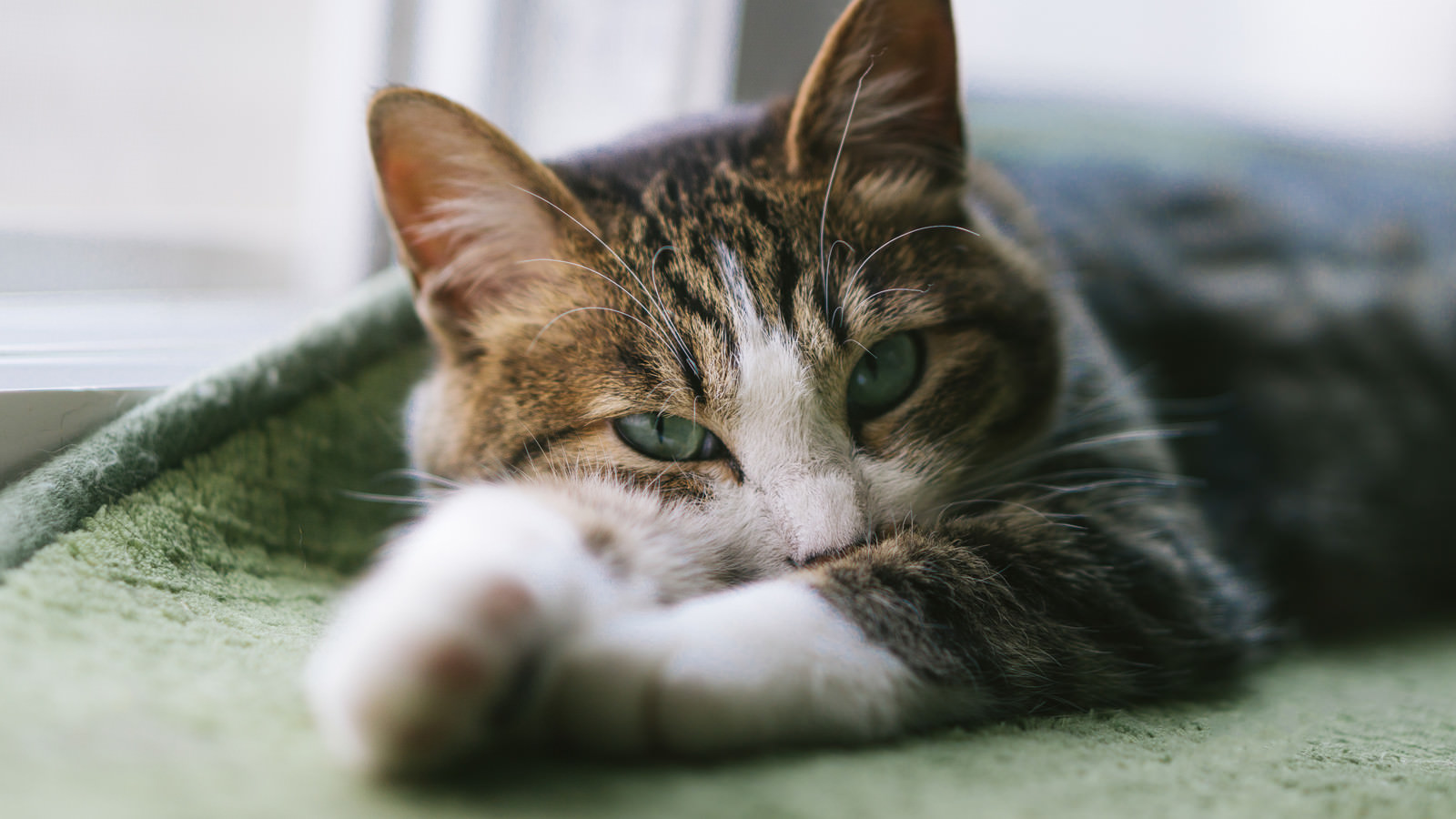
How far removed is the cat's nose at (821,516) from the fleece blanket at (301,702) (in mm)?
186

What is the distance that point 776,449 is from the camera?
81cm

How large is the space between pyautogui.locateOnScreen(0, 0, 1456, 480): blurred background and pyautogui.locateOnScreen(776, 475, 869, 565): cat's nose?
1.93 feet

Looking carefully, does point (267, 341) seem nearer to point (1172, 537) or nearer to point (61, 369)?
point (61, 369)

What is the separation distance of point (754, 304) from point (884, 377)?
0.15 meters

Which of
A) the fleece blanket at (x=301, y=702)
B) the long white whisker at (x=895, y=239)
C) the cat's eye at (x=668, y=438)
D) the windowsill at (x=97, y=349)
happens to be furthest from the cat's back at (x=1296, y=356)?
the windowsill at (x=97, y=349)

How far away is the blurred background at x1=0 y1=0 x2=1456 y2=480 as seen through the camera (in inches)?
44.1

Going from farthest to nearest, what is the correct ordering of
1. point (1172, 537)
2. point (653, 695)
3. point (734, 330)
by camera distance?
point (1172, 537), point (734, 330), point (653, 695)

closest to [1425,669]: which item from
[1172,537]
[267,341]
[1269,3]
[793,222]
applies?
[1172,537]

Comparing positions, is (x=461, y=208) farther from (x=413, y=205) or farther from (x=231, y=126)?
(x=231, y=126)

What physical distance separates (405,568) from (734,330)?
40cm

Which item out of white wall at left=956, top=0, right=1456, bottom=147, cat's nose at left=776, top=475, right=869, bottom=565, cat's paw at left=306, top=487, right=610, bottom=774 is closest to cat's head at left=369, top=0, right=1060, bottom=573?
cat's nose at left=776, top=475, right=869, bottom=565

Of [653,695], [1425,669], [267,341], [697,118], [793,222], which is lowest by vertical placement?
[1425,669]

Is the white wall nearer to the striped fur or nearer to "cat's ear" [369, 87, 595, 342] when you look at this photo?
the striped fur

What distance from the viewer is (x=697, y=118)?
4.05 feet
